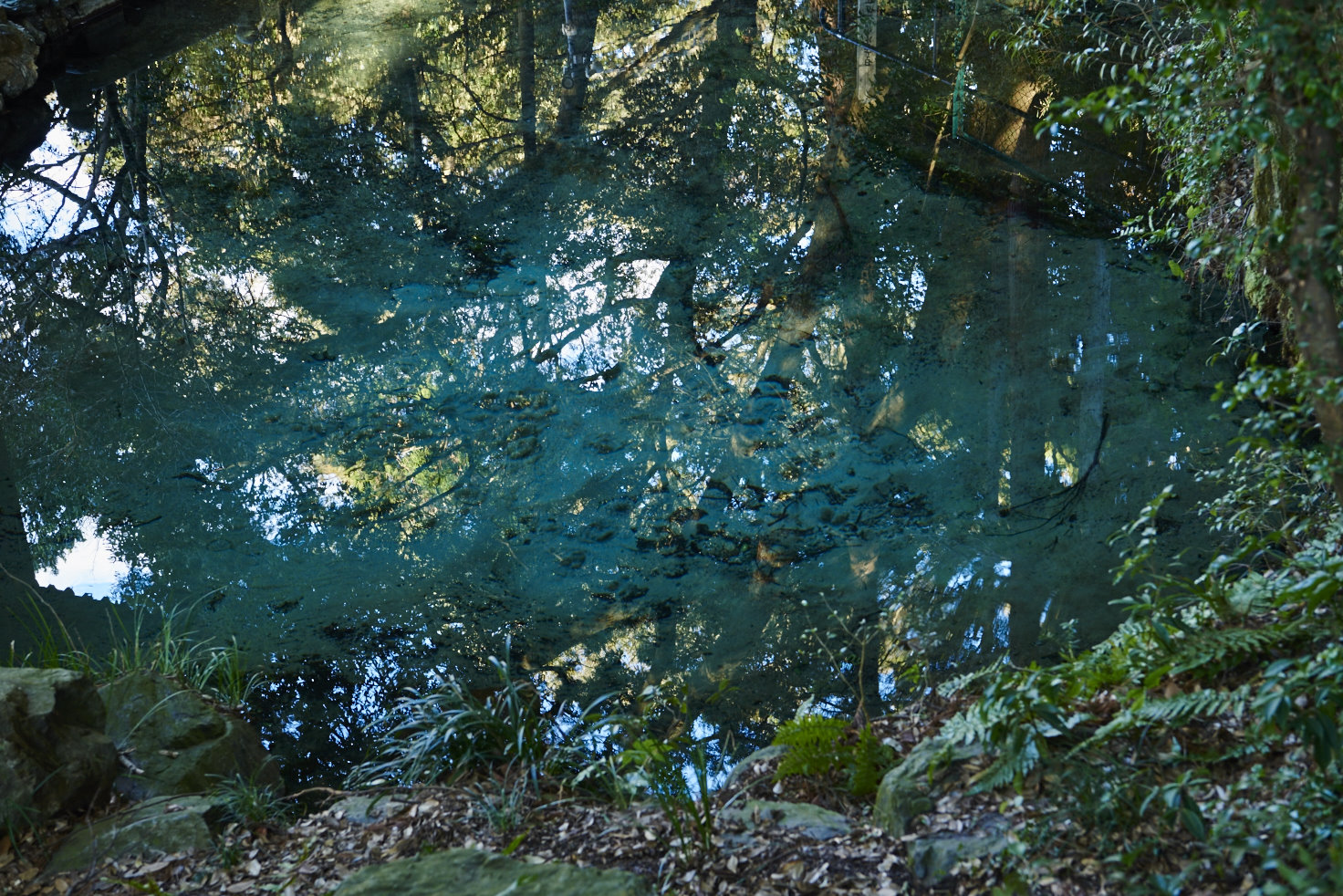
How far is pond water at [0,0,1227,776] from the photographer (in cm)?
383

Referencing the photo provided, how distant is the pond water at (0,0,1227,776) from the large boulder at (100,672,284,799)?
0.28m

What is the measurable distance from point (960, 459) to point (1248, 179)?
6.06 feet

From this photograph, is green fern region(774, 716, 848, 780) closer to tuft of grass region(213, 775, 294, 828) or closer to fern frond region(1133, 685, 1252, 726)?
fern frond region(1133, 685, 1252, 726)

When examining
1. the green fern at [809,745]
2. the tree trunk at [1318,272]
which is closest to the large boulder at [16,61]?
the green fern at [809,745]

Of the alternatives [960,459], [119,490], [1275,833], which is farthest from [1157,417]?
[119,490]

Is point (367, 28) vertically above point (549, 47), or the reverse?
point (367, 28)

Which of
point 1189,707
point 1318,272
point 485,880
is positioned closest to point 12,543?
point 485,880

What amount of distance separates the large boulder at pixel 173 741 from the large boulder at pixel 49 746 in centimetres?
7

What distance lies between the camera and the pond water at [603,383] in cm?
383

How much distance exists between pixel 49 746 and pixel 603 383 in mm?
3168

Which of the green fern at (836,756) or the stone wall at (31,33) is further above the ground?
the stone wall at (31,33)

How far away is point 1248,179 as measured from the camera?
4.59 meters

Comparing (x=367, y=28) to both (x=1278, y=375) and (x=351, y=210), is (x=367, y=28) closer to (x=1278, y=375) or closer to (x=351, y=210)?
(x=351, y=210)

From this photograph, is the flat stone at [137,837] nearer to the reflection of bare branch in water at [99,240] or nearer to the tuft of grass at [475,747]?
the tuft of grass at [475,747]
